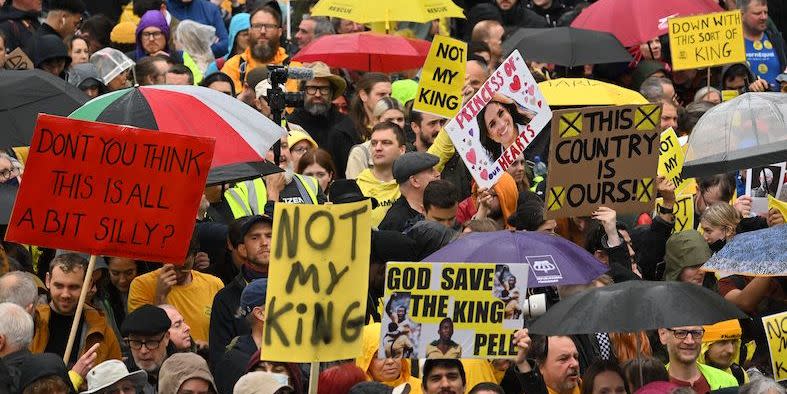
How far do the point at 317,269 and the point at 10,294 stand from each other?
2.21 m

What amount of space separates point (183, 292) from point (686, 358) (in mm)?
2919

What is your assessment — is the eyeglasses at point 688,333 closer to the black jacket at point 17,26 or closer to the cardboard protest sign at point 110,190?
the cardboard protest sign at point 110,190

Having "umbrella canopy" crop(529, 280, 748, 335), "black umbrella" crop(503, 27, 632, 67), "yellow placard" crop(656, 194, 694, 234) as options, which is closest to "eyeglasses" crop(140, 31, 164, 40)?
"black umbrella" crop(503, 27, 632, 67)

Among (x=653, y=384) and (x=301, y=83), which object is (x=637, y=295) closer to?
(x=653, y=384)

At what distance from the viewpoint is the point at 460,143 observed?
12797 millimetres

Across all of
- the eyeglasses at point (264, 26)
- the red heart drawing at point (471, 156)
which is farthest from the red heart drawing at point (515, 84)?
the eyeglasses at point (264, 26)

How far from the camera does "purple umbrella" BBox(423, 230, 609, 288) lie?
1122 centimetres

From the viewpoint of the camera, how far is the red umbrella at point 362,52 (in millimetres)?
16538

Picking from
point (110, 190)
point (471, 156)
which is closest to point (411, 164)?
point (471, 156)

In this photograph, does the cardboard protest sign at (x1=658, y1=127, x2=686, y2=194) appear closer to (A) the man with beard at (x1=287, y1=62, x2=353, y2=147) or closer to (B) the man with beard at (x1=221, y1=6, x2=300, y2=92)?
(A) the man with beard at (x1=287, y1=62, x2=353, y2=147)

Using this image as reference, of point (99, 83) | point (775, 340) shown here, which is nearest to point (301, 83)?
point (99, 83)

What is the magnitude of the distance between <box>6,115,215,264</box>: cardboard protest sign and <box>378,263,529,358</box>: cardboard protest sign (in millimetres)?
1117

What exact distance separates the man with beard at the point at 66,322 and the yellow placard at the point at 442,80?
3.52 meters

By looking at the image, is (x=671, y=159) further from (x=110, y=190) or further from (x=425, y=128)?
(x=110, y=190)
